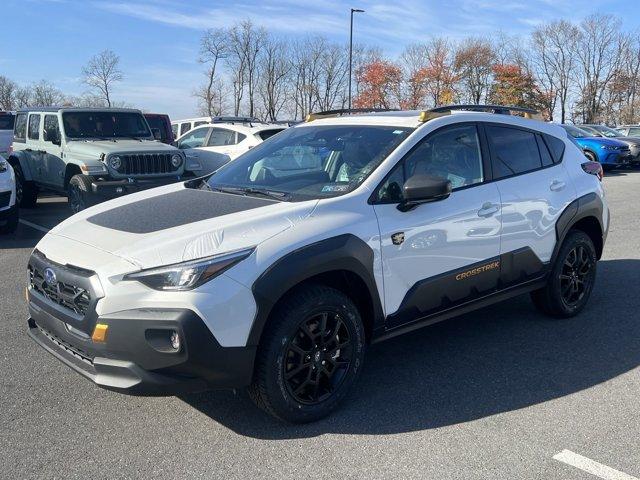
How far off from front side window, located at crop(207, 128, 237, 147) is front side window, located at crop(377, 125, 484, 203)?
8.61 meters

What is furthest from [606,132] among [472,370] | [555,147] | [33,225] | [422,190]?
[422,190]

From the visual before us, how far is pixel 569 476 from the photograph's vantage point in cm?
291

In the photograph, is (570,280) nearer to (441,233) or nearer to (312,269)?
(441,233)

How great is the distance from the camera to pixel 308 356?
3379mm

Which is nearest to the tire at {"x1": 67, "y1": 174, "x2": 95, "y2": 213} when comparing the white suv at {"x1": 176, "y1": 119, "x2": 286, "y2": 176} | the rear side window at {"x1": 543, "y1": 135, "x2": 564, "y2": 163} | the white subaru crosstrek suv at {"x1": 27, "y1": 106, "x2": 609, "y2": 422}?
the white suv at {"x1": 176, "y1": 119, "x2": 286, "y2": 176}

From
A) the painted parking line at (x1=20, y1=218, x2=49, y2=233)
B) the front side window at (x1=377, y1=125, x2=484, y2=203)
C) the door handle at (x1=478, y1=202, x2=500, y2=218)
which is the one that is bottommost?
the painted parking line at (x1=20, y1=218, x2=49, y2=233)

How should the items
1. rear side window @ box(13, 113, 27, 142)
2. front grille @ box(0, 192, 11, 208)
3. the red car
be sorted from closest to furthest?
front grille @ box(0, 192, 11, 208)
rear side window @ box(13, 113, 27, 142)
the red car

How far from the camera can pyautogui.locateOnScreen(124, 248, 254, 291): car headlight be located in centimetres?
298

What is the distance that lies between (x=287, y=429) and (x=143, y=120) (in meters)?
9.37

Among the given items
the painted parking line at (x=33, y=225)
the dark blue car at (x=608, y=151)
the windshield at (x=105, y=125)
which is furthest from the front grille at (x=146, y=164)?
the dark blue car at (x=608, y=151)

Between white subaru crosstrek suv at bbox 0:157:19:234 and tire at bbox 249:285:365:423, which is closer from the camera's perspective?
tire at bbox 249:285:365:423

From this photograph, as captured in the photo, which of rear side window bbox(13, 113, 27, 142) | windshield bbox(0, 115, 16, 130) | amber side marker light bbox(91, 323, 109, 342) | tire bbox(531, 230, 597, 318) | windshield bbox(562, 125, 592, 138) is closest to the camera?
amber side marker light bbox(91, 323, 109, 342)

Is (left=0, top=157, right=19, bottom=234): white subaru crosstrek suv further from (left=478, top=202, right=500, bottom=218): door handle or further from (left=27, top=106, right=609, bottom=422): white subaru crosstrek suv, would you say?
(left=478, top=202, right=500, bottom=218): door handle

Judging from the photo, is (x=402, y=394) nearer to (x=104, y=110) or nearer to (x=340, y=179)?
(x=340, y=179)
